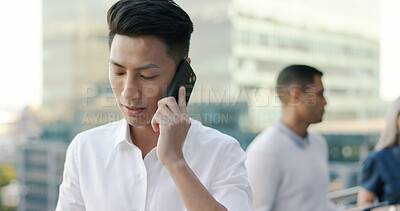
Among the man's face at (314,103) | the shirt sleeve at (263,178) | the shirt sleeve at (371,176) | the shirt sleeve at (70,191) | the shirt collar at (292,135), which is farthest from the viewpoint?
the shirt sleeve at (371,176)

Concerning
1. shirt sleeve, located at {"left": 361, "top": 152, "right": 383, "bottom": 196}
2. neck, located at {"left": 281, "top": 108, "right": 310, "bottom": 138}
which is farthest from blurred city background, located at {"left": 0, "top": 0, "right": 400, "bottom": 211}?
neck, located at {"left": 281, "top": 108, "right": 310, "bottom": 138}

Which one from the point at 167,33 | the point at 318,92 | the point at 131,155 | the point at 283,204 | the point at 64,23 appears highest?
the point at 64,23

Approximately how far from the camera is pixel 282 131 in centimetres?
212

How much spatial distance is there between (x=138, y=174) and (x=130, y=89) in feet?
0.69

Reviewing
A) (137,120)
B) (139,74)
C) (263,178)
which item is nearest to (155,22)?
(139,74)

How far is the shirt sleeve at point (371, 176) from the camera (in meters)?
2.43

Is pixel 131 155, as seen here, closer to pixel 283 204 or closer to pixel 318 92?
pixel 283 204

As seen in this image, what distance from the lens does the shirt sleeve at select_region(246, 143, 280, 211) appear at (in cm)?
185

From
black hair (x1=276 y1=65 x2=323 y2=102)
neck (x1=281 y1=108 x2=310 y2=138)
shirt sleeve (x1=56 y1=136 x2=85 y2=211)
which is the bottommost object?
shirt sleeve (x1=56 y1=136 x2=85 y2=211)

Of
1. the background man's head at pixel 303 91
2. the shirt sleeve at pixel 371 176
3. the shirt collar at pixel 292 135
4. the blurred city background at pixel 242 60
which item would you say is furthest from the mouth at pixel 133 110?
the blurred city background at pixel 242 60

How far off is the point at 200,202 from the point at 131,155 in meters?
0.26

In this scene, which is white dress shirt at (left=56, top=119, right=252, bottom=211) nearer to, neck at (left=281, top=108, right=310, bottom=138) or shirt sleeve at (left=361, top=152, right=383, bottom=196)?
neck at (left=281, top=108, right=310, bottom=138)

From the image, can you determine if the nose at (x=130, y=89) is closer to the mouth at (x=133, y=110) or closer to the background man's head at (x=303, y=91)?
the mouth at (x=133, y=110)

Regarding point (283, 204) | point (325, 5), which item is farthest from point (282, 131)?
point (325, 5)
